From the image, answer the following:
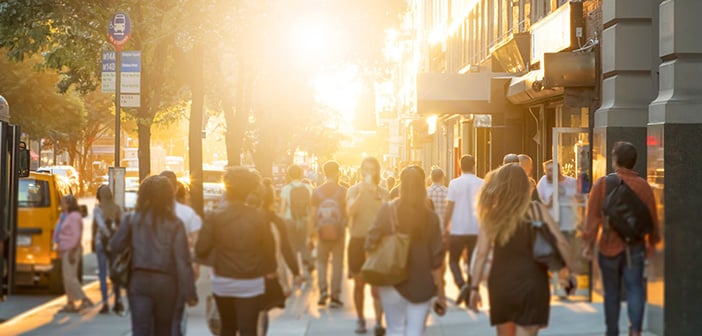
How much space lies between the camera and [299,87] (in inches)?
1496

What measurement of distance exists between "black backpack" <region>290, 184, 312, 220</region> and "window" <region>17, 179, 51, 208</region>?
1.78 m

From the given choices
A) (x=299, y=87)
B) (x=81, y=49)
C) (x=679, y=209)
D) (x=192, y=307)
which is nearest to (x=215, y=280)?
(x=192, y=307)

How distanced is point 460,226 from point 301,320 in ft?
4.44

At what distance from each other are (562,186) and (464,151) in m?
23.2

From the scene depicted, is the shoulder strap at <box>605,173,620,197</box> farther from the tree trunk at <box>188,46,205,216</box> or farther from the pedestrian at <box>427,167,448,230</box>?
the tree trunk at <box>188,46,205,216</box>

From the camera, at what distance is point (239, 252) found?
7891mm

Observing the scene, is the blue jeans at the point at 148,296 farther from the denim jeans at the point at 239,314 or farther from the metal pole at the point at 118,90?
the metal pole at the point at 118,90

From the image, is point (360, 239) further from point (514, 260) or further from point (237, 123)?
point (237, 123)

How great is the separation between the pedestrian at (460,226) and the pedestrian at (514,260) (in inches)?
8.5

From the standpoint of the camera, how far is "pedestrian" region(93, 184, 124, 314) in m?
8.00

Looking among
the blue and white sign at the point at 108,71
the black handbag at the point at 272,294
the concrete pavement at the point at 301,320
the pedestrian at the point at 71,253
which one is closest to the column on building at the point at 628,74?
the blue and white sign at the point at 108,71

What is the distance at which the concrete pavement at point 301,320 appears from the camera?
314 inches

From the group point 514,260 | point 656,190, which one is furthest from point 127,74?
point 514,260

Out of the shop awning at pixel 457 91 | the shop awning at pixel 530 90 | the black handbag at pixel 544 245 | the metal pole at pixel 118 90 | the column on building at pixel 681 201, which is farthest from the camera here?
the shop awning at pixel 457 91
